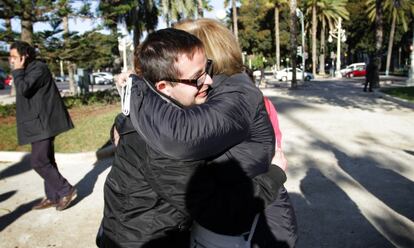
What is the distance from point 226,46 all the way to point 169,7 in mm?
36469

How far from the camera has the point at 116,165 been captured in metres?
1.71

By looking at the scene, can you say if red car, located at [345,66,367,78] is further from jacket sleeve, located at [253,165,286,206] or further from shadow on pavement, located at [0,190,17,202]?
jacket sleeve, located at [253,165,286,206]

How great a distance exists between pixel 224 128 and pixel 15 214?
413cm

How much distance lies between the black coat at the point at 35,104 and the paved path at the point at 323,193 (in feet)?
3.03

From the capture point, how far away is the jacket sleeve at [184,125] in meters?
1.40

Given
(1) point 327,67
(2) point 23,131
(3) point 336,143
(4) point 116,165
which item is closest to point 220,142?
(4) point 116,165

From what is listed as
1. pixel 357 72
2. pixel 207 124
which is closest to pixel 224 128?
pixel 207 124

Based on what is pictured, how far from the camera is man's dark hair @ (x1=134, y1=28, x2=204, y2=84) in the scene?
152cm

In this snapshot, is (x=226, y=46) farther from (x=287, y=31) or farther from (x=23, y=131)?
(x=287, y=31)

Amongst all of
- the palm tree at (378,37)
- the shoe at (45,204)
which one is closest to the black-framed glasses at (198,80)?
the shoe at (45,204)

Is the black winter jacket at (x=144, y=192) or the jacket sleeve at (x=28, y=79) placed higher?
the jacket sleeve at (x=28, y=79)

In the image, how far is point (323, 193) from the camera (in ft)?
16.4

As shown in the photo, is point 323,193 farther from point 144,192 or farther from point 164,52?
point 164,52

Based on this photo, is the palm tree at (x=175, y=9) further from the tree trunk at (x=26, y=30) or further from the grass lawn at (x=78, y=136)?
the grass lawn at (x=78, y=136)
